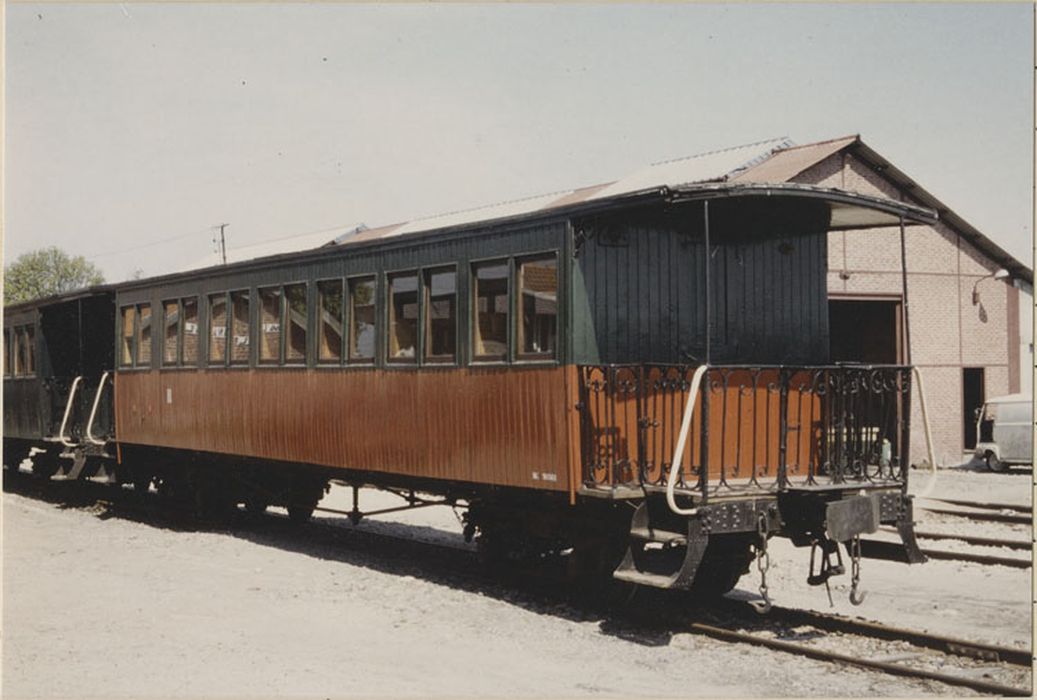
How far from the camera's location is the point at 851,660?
23.9 feet

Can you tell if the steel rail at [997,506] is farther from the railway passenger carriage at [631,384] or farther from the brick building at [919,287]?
the brick building at [919,287]

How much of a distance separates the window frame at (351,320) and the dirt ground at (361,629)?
7.19ft

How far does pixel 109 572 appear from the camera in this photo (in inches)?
440

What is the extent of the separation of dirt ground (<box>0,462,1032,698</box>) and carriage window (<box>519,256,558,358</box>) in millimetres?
2271

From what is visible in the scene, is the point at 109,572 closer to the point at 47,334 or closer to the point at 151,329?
the point at 151,329

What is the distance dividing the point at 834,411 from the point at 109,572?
7464mm

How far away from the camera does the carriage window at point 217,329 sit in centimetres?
1376

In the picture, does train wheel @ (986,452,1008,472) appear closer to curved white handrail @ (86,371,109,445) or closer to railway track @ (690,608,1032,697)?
railway track @ (690,608,1032,697)

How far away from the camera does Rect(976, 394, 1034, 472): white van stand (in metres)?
24.7

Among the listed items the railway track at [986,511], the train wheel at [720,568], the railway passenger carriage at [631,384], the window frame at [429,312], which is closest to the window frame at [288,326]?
the railway passenger carriage at [631,384]

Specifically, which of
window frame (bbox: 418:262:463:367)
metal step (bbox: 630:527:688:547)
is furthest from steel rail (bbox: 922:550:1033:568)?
window frame (bbox: 418:262:463:367)

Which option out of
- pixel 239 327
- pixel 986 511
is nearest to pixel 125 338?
pixel 239 327

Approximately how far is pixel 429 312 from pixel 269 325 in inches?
133

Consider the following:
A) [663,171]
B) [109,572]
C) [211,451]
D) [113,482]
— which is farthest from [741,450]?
[663,171]
